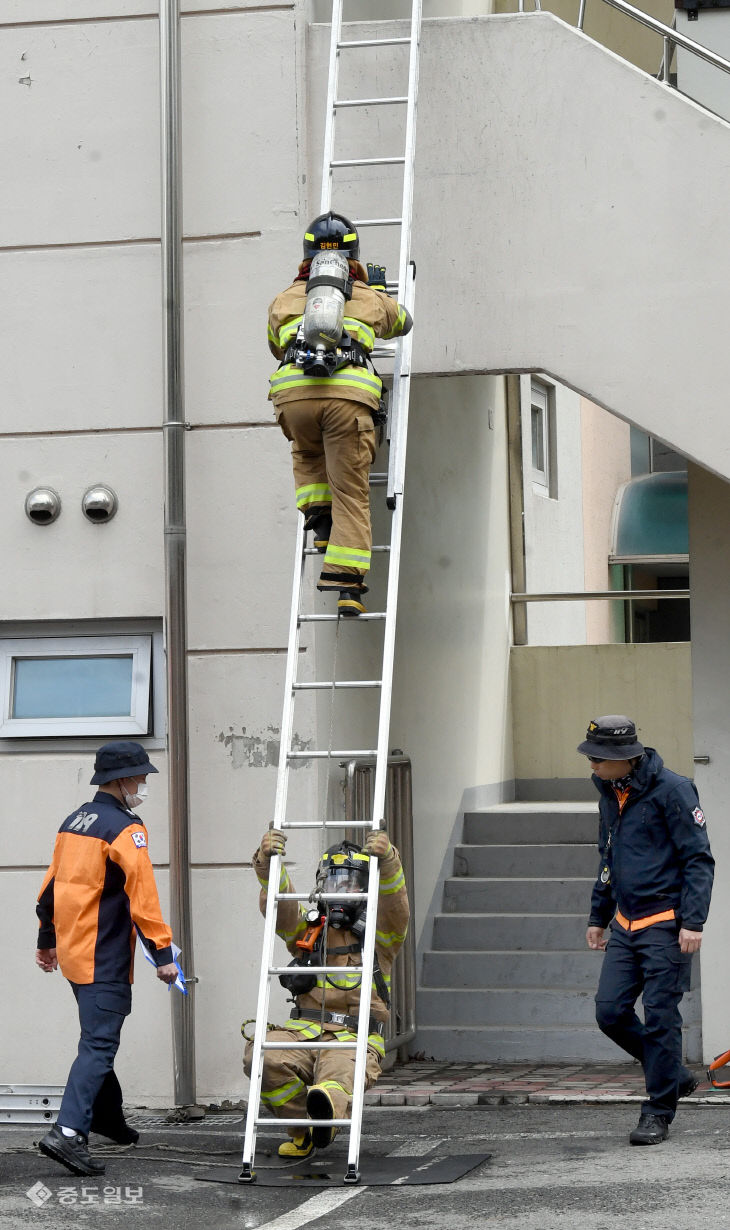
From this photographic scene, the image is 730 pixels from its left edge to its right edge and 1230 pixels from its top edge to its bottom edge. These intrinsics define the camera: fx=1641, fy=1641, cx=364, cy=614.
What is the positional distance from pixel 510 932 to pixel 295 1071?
3.48 metres

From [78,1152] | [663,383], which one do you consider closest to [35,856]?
[78,1152]

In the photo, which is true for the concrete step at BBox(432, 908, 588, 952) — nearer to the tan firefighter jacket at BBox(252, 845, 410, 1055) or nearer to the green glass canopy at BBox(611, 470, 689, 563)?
the tan firefighter jacket at BBox(252, 845, 410, 1055)

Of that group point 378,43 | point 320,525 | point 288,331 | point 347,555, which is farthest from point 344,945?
point 378,43

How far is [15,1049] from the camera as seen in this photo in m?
7.82

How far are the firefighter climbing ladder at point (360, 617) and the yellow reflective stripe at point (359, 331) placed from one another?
1.57 ft

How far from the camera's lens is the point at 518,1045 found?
8797mm

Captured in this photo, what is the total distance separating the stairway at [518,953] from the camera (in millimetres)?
8805

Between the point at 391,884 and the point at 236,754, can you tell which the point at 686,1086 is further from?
the point at 236,754

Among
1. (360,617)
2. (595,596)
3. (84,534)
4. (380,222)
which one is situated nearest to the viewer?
(360,617)

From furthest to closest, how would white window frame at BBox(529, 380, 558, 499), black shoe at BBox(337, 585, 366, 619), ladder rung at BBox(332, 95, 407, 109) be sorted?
white window frame at BBox(529, 380, 558, 499) → ladder rung at BBox(332, 95, 407, 109) → black shoe at BBox(337, 585, 366, 619)

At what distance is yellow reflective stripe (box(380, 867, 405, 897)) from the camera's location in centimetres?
620

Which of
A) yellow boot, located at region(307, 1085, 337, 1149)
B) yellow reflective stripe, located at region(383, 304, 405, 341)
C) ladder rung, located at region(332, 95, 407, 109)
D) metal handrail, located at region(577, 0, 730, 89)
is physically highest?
metal handrail, located at region(577, 0, 730, 89)

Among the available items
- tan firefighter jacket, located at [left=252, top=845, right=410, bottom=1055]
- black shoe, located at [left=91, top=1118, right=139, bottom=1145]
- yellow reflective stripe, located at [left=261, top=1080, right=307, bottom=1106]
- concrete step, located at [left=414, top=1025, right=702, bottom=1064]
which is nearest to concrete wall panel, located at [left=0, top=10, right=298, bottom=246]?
tan firefighter jacket, located at [left=252, top=845, right=410, bottom=1055]

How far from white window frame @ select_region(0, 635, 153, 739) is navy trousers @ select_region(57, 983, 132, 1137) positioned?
1.79 m
